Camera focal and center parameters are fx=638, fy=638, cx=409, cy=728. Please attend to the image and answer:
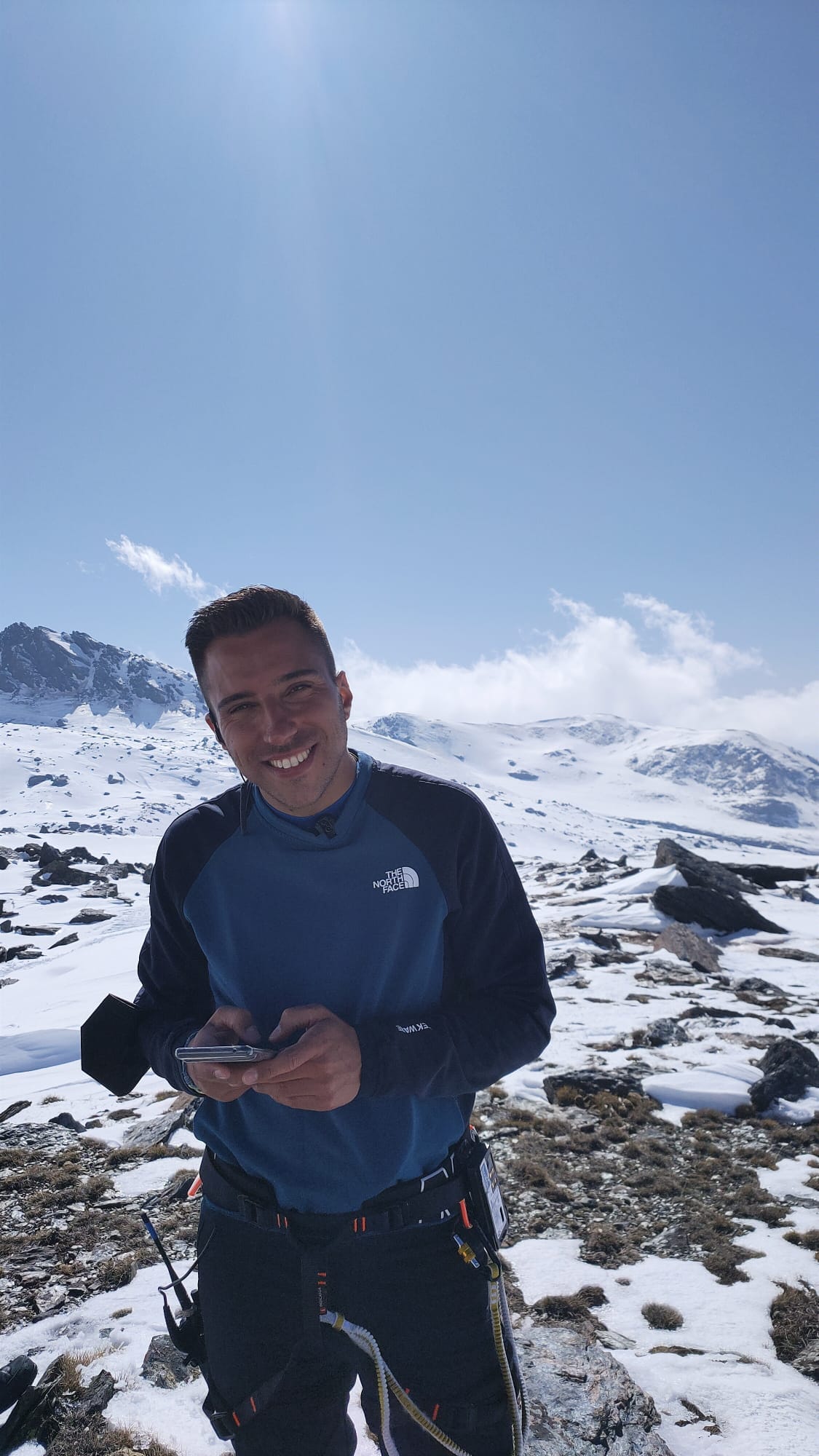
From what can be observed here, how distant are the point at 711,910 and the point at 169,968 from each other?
2981 centimetres

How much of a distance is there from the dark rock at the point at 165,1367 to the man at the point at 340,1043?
338 cm

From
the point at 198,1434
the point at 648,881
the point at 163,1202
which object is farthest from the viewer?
the point at 648,881

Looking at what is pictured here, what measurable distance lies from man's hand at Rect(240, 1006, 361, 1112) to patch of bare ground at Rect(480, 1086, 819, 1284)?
7.36 metres

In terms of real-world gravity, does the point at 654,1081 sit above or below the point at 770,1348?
below

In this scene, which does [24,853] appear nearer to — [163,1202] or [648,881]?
[648,881]

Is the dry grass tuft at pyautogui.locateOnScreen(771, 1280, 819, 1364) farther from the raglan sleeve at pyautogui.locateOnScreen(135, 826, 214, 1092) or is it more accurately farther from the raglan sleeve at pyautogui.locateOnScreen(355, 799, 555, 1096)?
the raglan sleeve at pyautogui.locateOnScreen(135, 826, 214, 1092)

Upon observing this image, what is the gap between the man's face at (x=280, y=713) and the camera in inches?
117

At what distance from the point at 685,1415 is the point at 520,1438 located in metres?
3.53

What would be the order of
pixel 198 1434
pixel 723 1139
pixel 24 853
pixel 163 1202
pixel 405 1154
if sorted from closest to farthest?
pixel 405 1154 → pixel 198 1434 → pixel 163 1202 → pixel 723 1139 → pixel 24 853

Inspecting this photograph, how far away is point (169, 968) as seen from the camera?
344cm

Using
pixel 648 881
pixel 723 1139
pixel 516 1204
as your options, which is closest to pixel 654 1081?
pixel 723 1139

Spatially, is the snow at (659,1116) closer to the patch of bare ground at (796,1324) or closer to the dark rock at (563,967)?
the patch of bare ground at (796,1324)

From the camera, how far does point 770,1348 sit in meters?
5.86

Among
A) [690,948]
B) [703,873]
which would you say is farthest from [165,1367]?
[703,873]
